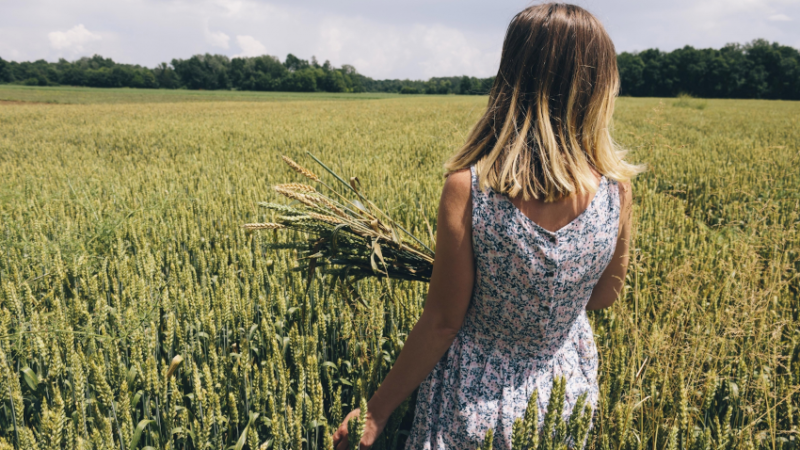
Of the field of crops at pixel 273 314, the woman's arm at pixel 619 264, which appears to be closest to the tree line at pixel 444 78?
the field of crops at pixel 273 314

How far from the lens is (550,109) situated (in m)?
1.16

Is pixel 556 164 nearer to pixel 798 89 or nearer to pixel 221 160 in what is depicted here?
pixel 221 160

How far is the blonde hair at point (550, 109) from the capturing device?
42.3 inches

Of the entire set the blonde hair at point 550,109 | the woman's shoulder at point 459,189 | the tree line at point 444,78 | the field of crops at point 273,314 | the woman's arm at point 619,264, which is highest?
the tree line at point 444,78

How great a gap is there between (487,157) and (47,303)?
8.67 ft

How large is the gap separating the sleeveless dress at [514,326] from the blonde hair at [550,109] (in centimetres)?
7

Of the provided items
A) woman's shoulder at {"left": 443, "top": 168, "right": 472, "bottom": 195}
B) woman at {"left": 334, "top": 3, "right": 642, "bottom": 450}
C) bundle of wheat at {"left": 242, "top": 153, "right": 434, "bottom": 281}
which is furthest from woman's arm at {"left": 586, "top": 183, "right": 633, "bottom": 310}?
bundle of wheat at {"left": 242, "top": 153, "right": 434, "bottom": 281}

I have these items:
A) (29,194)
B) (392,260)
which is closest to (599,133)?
(392,260)

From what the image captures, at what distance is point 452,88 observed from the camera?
79.2 meters

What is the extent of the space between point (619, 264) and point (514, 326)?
0.46 meters

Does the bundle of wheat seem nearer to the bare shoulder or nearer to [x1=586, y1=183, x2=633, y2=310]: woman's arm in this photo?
the bare shoulder

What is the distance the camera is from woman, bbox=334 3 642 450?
3.54ft

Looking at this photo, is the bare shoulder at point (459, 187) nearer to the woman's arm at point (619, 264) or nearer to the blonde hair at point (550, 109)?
the blonde hair at point (550, 109)

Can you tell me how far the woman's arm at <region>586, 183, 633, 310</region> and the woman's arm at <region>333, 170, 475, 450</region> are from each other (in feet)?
1.63
